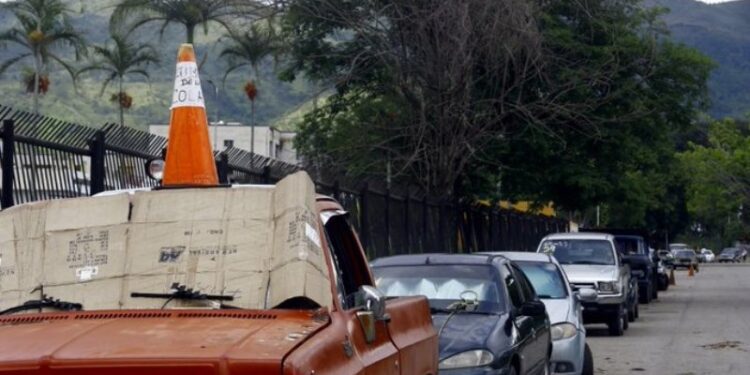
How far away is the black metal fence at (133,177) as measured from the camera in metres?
11.0

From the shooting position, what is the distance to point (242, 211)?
21.0ft

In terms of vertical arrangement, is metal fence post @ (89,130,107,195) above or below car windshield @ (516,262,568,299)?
above

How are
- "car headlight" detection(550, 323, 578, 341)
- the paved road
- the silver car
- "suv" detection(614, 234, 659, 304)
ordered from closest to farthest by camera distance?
the silver car → "car headlight" detection(550, 323, 578, 341) → the paved road → "suv" detection(614, 234, 659, 304)

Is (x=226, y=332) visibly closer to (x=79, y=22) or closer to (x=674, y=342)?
(x=674, y=342)

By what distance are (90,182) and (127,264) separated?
6355 mm

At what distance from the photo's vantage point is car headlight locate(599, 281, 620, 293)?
2433 cm

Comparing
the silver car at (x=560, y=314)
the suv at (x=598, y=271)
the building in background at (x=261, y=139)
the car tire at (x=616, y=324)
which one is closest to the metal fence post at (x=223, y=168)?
the silver car at (x=560, y=314)

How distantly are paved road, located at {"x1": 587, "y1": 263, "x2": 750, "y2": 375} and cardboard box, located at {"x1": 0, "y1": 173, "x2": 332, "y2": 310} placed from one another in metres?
11.7

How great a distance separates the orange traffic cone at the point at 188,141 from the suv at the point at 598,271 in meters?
14.8

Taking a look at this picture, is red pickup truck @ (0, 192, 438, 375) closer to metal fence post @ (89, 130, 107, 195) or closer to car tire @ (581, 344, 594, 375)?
metal fence post @ (89, 130, 107, 195)

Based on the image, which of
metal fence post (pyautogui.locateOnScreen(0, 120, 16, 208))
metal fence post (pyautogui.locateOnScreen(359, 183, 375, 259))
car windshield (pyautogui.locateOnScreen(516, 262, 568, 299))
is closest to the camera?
metal fence post (pyautogui.locateOnScreen(0, 120, 16, 208))

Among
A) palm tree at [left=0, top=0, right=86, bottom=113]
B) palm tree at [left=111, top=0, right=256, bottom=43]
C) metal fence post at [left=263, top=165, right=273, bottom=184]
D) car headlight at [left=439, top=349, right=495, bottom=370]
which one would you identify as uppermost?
palm tree at [left=0, top=0, right=86, bottom=113]

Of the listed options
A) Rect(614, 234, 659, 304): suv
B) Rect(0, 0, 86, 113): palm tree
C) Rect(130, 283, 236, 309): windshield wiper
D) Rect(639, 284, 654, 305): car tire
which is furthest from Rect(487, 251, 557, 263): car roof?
Rect(0, 0, 86, 113): palm tree

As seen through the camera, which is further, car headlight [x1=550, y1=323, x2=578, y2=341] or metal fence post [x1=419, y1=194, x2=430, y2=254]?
metal fence post [x1=419, y1=194, x2=430, y2=254]
